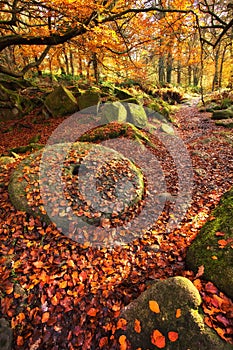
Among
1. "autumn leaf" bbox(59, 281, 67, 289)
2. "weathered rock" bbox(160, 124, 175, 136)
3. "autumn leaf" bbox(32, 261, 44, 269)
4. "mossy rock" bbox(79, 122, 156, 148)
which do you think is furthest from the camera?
"weathered rock" bbox(160, 124, 175, 136)

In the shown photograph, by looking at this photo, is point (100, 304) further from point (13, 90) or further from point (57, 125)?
point (13, 90)

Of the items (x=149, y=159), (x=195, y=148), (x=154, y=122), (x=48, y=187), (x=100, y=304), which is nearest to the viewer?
(x=100, y=304)

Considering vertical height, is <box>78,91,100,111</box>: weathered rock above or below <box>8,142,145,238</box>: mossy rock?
above

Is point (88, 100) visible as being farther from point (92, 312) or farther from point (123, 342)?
point (123, 342)

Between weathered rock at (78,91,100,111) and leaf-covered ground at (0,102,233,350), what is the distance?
696 centimetres

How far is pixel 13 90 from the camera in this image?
12.1m

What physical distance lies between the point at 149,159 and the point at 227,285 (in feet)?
17.9

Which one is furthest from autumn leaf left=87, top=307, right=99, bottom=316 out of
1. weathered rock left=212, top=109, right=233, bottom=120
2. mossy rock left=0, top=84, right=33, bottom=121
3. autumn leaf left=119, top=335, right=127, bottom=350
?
weathered rock left=212, top=109, right=233, bottom=120

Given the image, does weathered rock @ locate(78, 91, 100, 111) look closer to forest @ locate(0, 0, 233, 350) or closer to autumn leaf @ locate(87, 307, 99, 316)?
forest @ locate(0, 0, 233, 350)

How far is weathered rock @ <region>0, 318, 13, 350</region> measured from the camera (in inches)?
97.4

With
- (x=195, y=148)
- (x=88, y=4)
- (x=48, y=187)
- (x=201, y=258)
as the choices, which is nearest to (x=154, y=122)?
(x=195, y=148)

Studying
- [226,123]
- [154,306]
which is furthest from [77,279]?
[226,123]

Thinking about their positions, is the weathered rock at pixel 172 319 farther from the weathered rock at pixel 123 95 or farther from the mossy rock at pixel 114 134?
the weathered rock at pixel 123 95

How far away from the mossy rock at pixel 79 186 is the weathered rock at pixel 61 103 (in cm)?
602
